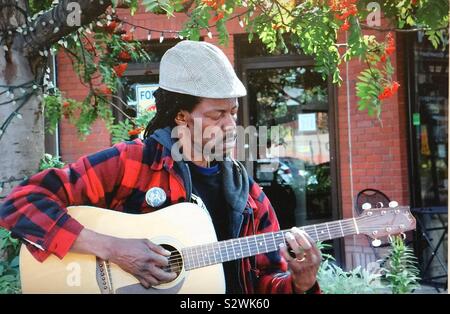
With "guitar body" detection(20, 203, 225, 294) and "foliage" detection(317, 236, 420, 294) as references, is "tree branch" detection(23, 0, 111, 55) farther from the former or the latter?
"foliage" detection(317, 236, 420, 294)

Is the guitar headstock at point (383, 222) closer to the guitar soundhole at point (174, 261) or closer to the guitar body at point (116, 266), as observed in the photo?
the guitar body at point (116, 266)

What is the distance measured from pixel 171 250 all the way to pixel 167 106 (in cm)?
55

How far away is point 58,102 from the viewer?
2516 millimetres

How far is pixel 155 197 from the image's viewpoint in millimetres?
2055

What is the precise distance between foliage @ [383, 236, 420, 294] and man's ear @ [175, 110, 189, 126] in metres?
0.91

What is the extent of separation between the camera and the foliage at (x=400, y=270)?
2.17 m

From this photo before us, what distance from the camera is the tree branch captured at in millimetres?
2279

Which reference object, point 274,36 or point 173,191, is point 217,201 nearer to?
point 173,191

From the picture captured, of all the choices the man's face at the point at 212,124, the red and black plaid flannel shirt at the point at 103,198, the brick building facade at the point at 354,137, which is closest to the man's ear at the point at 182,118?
the man's face at the point at 212,124

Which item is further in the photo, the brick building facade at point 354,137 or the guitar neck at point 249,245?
the brick building facade at point 354,137

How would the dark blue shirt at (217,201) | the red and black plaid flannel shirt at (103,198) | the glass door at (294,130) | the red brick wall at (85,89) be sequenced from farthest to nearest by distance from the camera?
the glass door at (294,130)
the red brick wall at (85,89)
the dark blue shirt at (217,201)
the red and black plaid flannel shirt at (103,198)

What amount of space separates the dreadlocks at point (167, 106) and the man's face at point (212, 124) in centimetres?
3

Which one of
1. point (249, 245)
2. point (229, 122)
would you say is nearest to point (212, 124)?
point (229, 122)
